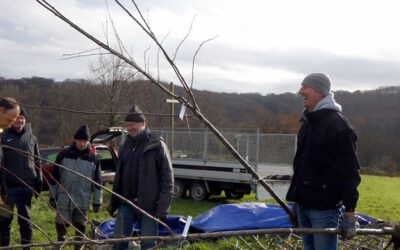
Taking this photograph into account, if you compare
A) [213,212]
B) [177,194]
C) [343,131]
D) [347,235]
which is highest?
[343,131]

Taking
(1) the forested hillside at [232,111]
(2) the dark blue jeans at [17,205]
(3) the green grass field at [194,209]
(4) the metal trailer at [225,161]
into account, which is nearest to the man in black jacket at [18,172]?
(2) the dark blue jeans at [17,205]

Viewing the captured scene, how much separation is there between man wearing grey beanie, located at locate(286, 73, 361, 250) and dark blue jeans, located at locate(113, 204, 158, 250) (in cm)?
165

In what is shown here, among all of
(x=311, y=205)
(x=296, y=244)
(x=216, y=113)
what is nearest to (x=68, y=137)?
(x=216, y=113)

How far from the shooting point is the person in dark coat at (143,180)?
468 centimetres

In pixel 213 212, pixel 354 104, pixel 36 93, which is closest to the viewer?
pixel 213 212

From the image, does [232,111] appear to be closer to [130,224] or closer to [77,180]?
[77,180]

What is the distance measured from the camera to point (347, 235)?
2.97m

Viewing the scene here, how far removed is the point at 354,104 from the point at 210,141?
51.0 meters

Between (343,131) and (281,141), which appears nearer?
(343,131)

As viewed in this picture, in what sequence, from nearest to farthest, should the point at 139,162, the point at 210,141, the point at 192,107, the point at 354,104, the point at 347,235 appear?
the point at 192,107, the point at 347,235, the point at 139,162, the point at 210,141, the point at 354,104

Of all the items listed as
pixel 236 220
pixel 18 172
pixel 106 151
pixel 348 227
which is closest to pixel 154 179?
pixel 18 172

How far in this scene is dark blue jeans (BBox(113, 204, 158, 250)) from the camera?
4636 millimetres

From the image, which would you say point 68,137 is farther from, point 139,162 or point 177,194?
point 139,162

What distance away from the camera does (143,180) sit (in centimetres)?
473
